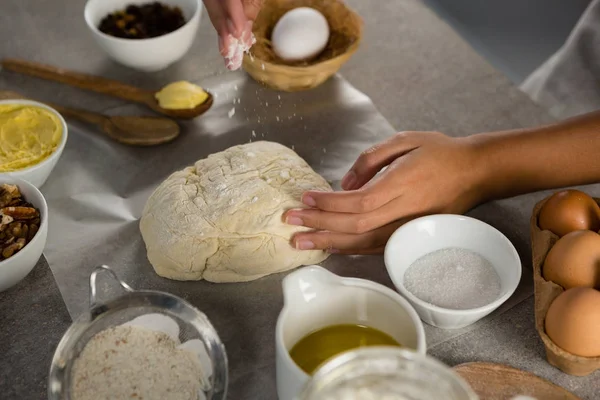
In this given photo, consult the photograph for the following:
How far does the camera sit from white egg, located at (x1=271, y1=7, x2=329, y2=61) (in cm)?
151

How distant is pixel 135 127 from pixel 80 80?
0.24 m

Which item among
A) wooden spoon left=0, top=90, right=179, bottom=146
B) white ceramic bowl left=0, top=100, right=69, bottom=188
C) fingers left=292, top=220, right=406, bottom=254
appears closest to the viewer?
fingers left=292, top=220, right=406, bottom=254

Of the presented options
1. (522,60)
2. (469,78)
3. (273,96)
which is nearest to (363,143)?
(273,96)

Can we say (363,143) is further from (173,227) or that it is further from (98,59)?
(98,59)

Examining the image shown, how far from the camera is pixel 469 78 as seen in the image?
1.69 meters

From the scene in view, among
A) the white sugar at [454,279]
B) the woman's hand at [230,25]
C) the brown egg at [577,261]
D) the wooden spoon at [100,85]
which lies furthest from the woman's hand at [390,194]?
the wooden spoon at [100,85]

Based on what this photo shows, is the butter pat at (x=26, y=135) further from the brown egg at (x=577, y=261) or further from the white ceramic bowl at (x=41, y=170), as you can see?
the brown egg at (x=577, y=261)

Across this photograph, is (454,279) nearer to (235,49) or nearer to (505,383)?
(505,383)

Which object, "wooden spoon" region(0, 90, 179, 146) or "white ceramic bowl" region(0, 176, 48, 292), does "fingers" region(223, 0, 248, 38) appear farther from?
"white ceramic bowl" region(0, 176, 48, 292)

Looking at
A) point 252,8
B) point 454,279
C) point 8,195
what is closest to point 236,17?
point 252,8

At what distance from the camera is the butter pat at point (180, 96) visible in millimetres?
1539

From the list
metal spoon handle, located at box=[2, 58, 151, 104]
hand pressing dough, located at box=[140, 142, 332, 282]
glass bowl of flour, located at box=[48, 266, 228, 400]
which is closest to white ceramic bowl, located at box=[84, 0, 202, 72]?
metal spoon handle, located at box=[2, 58, 151, 104]

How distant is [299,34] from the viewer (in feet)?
4.94

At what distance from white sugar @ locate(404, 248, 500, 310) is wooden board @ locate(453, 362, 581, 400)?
0.33ft
